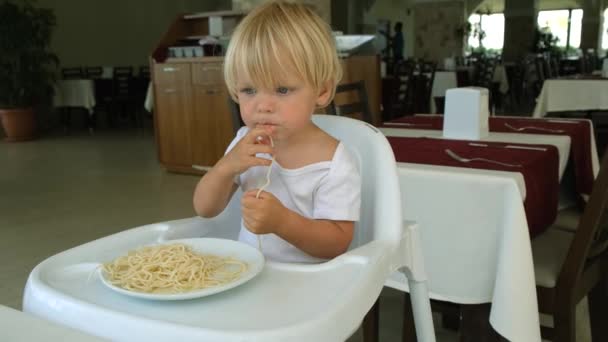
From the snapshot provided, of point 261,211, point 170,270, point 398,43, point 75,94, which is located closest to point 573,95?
point 261,211

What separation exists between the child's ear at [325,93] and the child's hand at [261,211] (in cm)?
22

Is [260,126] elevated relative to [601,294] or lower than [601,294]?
elevated

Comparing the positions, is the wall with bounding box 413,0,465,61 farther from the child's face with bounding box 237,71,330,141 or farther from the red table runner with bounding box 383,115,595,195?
the child's face with bounding box 237,71,330,141

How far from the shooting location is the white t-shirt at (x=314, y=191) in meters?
0.86

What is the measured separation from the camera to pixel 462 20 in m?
12.7

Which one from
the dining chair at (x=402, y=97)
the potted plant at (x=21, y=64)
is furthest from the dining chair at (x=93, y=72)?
the dining chair at (x=402, y=97)

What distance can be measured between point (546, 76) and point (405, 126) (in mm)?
4786

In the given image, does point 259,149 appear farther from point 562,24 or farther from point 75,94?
point 562,24

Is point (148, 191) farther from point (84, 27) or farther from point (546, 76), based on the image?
point (84, 27)

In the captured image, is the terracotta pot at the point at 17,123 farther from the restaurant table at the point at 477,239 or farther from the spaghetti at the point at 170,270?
the spaghetti at the point at 170,270

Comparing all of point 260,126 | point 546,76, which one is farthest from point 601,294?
point 546,76

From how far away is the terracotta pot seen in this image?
6.97m

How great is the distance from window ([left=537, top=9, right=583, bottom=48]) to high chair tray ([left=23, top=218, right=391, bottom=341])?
13077 millimetres

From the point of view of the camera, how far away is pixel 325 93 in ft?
2.93
